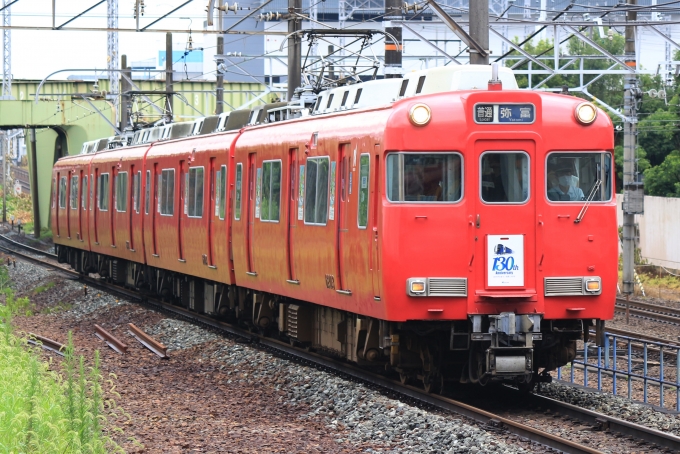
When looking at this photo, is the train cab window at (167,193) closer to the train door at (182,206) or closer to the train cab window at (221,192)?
the train door at (182,206)

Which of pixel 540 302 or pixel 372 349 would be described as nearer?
pixel 540 302

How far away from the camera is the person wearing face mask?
36.3 feet

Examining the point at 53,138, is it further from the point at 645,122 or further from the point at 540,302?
the point at 540,302

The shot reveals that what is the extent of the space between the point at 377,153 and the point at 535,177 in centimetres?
147

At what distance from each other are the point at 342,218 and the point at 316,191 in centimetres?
97

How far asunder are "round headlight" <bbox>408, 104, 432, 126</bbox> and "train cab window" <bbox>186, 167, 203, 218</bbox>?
8079mm

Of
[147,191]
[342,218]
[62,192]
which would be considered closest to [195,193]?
[147,191]

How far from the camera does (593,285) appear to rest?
1098 cm

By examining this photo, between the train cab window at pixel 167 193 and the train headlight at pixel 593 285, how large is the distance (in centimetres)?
1059

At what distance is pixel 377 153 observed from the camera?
11062mm

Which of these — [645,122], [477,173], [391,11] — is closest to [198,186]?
[391,11]

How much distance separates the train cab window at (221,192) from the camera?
55.9 feet

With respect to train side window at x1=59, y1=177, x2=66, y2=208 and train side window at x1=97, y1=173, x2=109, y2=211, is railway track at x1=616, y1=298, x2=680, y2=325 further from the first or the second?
train side window at x1=59, y1=177, x2=66, y2=208

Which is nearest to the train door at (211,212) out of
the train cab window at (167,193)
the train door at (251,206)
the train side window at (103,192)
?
the train door at (251,206)
